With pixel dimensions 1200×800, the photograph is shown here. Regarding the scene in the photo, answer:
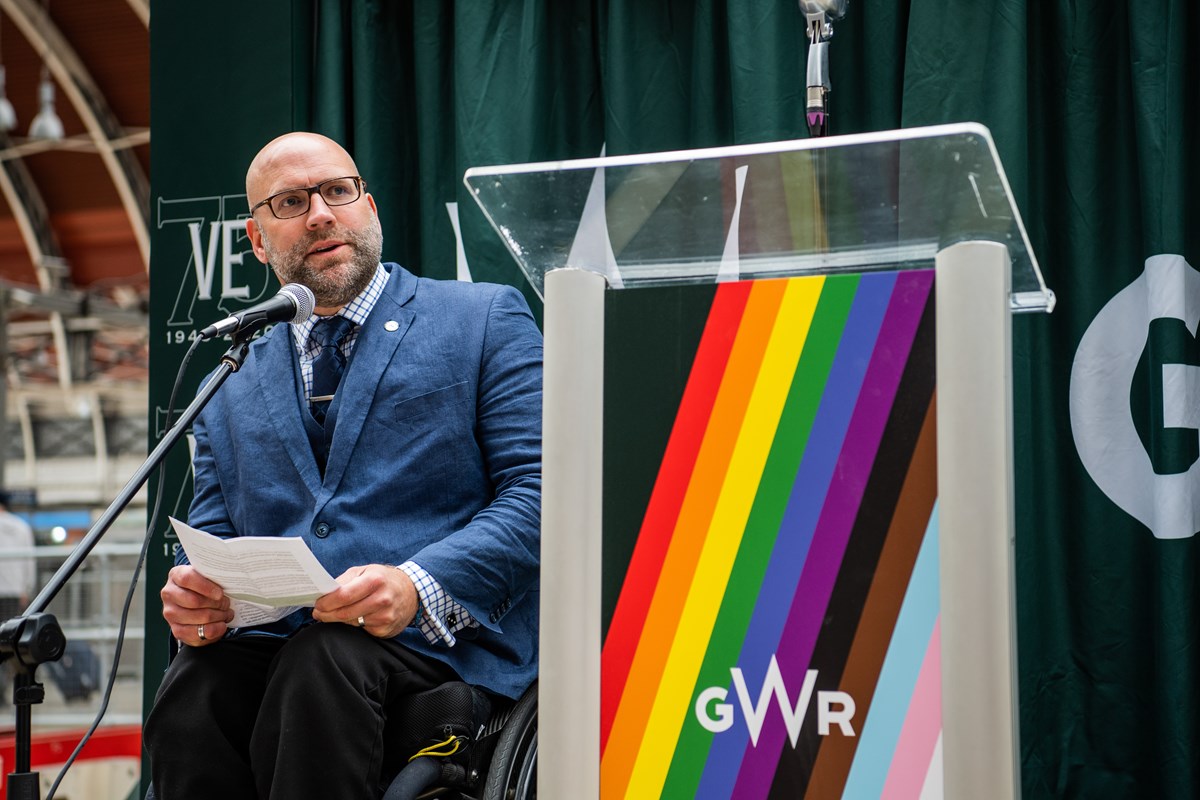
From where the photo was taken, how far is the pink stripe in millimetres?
1363

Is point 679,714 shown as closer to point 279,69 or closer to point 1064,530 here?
point 1064,530

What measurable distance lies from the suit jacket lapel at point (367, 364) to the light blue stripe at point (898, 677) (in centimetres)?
100

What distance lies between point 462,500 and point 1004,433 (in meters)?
0.97

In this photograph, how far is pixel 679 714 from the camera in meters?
1.45

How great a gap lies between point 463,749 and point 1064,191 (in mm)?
1713

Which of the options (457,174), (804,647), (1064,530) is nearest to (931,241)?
(804,647)

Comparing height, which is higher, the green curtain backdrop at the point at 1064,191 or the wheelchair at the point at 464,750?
the green curtain backdrop at the point at 1064,191

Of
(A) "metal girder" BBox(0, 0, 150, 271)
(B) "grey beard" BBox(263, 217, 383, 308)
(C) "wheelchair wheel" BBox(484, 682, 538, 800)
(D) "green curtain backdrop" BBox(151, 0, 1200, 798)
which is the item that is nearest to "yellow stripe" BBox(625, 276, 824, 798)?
(C) "wheelchair wheel" BBox(484, 682, 538, 800)

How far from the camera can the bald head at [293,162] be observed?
2332 millimetres

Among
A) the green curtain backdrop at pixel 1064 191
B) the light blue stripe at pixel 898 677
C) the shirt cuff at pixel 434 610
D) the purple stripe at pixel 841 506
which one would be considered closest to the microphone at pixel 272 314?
the shirt cuff at pixel 434 610

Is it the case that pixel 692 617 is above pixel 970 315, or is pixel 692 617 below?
below

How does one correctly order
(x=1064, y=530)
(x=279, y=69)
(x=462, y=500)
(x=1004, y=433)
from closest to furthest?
1. (x=1004, y=433)
2. (x=462, y=500)
3. (x=1064, y=530)
4. (x=279, y=69)

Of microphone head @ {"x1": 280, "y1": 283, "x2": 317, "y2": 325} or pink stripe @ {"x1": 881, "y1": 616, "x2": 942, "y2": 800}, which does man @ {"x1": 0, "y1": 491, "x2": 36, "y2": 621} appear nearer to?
microphone head @ {"x1": 280, "y1": 283, "x2": 317, "y2": 325}

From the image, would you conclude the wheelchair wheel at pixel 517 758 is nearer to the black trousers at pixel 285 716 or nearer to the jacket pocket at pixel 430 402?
the black trousers at pixel 285 716
